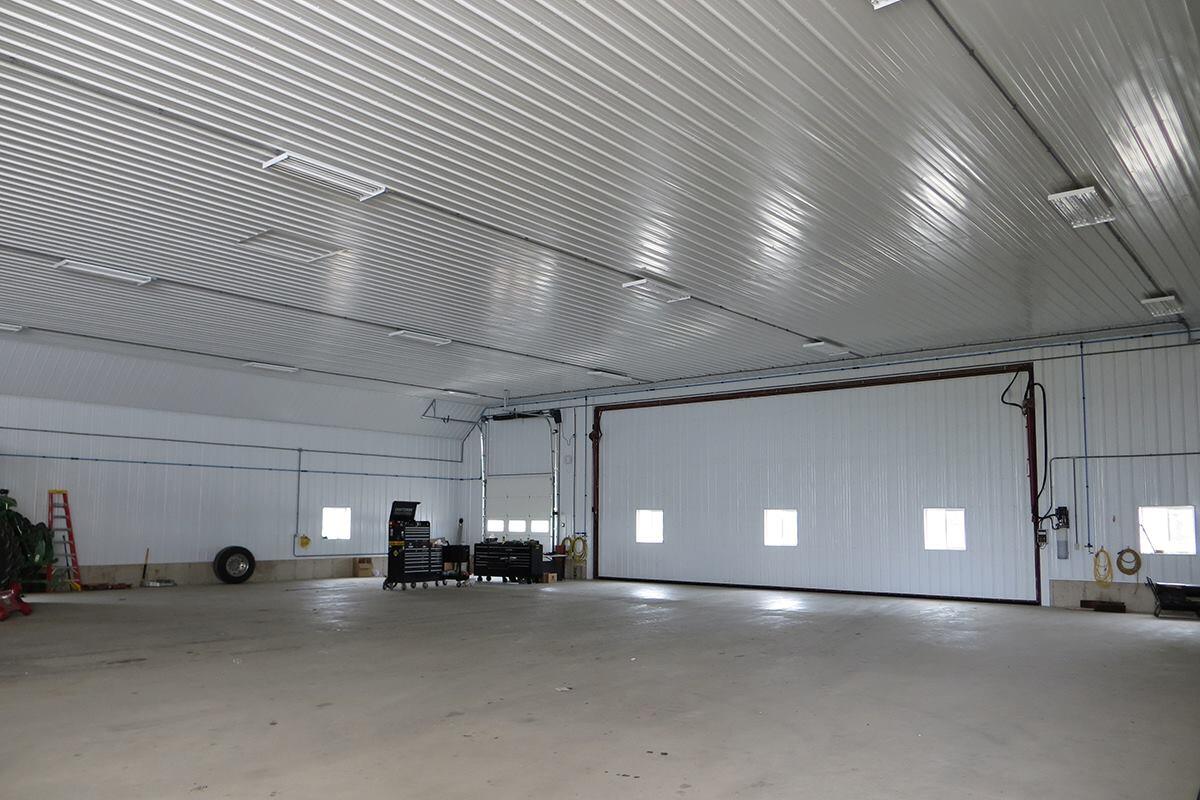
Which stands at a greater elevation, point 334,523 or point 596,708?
point 334,523

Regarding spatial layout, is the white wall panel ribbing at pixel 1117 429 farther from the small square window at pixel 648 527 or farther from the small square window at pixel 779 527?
the small square window at pixel 648 527

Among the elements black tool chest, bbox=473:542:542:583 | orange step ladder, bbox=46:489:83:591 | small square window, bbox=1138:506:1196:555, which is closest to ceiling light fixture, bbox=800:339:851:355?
small square window, bbox=1138:506:1196:555

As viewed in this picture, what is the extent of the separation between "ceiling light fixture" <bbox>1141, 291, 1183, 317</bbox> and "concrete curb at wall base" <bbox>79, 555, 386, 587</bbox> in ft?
58.8

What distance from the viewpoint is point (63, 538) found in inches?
688

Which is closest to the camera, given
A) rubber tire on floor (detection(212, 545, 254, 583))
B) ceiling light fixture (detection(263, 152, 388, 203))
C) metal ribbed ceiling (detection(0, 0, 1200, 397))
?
metal ribbed ceiling (detection(0, 0, 1200, 397))

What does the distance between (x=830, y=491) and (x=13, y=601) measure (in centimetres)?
1412

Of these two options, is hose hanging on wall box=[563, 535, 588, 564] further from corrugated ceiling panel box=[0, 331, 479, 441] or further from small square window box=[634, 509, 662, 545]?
corrugated ceiling panel box=[0, 331, 479, 441]

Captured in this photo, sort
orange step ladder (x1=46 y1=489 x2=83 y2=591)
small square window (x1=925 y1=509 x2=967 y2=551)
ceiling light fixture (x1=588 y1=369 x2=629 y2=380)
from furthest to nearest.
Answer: ceiling light fixture (x1=588 y1=369 x2=629 y2=380), orange step ladder (x1=46 y1=489 x2=83 y2=591), small square window (x1=925 y1=509 x2=967 y2=551)

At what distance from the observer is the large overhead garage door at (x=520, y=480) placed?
2255 centimetres

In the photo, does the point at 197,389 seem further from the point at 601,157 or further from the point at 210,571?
the point at 601,157

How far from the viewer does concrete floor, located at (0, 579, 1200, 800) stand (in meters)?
5.13

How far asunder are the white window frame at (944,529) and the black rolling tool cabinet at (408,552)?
32.7 feet

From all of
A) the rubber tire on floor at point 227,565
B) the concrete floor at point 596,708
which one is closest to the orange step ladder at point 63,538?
the rubber tire on floor at point 227,565

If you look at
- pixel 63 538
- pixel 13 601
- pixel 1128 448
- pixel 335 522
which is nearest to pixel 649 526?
pixel 335 522
